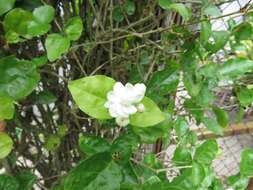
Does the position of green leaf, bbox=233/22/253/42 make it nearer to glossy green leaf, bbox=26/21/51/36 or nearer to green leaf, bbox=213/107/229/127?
green leaf, bbox=213/107/229/127

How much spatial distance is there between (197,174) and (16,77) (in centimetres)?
37

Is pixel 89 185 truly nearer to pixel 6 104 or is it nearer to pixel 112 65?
pixel 6 104

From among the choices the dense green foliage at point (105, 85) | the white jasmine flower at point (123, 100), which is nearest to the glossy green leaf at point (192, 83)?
the dense green foliage at point (105, 85)

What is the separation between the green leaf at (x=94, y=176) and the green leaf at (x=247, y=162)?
0.38 meters

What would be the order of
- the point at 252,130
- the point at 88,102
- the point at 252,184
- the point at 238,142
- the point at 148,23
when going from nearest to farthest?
the point at 88,102 → the point at 148,23 → the point at 252,184 → the point at 252,130 → the point at 238,142

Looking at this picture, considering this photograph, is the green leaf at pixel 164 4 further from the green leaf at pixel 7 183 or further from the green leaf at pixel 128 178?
the green leaf at pixel 7 183

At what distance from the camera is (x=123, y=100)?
0.49 metres

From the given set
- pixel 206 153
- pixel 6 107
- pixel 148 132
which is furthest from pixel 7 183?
pixel 206 153

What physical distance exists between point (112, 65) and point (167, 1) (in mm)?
254

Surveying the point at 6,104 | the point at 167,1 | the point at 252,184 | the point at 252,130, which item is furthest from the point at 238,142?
the point at 6,104

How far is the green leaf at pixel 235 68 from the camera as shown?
2.62ft

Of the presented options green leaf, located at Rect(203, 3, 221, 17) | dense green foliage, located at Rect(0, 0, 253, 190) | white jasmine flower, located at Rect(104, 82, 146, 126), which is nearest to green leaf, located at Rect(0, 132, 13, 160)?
dense green foliage, located at Rect(0, 0, 253, 190)

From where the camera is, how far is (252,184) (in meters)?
1.58

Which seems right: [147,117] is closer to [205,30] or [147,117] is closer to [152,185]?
[152,185]
